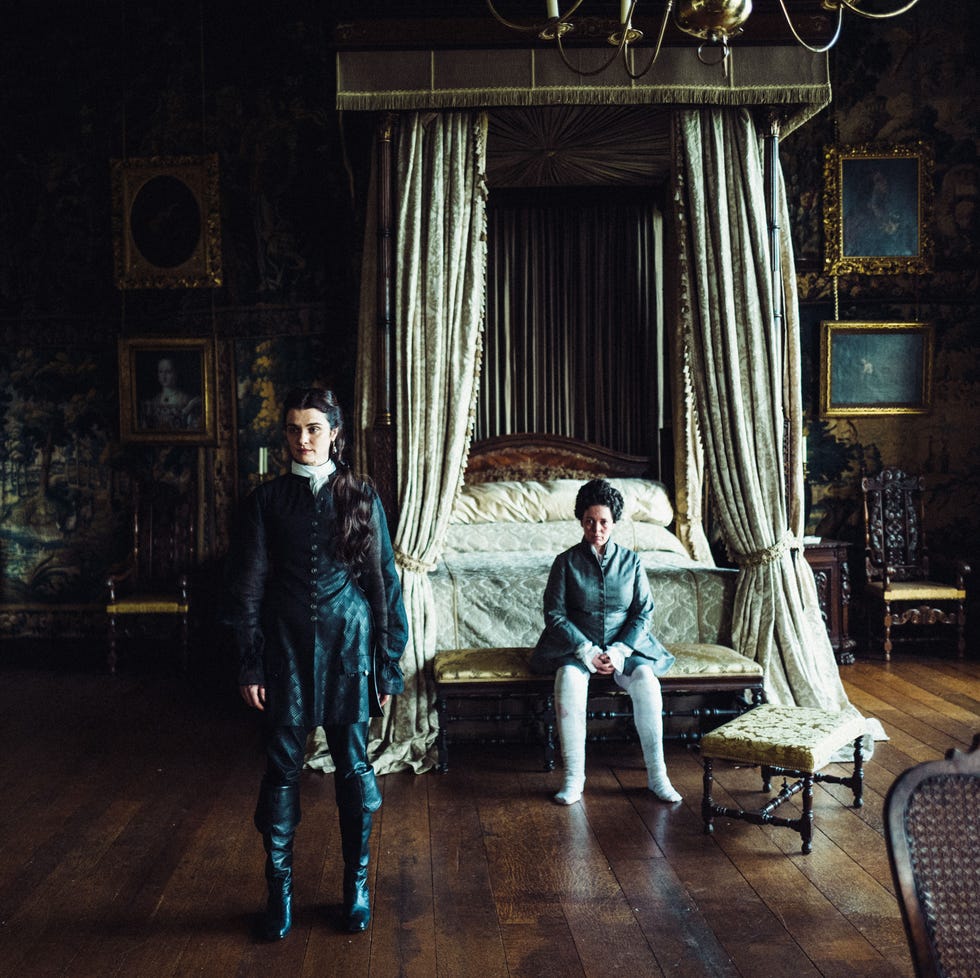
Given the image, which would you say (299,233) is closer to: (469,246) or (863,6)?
(469,246)

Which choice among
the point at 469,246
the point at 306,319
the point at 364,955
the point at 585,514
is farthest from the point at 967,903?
the point at 306,319

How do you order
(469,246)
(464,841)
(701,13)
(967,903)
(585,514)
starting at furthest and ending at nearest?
(469,246)
(585,514)
(464,841)
(701,13)
(967,903)

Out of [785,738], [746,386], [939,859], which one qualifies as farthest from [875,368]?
[939,859]

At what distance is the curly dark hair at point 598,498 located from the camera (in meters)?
4.36

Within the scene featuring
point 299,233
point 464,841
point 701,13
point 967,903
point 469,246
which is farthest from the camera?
point 299,233

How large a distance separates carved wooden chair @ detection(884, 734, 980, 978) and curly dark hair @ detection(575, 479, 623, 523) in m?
2.89

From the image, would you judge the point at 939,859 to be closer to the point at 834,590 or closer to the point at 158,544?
the point at 834,590

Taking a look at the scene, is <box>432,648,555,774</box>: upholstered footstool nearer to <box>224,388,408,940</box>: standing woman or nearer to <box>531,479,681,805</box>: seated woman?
<box>531,479,681,805</box>: seated woman

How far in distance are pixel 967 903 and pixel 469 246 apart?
3903 mm

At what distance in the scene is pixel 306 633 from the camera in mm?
3014

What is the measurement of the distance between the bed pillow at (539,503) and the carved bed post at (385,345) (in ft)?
Result: 5.34

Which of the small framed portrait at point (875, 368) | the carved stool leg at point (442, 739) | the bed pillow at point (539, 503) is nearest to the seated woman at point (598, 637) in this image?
the carved stool leg at point (442, 739)

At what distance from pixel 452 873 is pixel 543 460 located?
3.84 m

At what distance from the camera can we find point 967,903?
1.43 m
